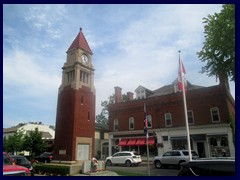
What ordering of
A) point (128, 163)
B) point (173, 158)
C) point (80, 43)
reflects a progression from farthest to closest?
point (80, 43) → point (128, 163) → point (173, 158)

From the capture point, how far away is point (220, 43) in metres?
19.5

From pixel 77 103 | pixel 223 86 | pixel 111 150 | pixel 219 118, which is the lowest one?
pixel 111 150

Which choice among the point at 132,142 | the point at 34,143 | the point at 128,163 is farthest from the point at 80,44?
the point at 34,143

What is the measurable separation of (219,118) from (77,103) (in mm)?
18457

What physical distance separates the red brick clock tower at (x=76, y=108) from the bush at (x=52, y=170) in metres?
2.39

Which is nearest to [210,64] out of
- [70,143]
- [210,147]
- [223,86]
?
[223,86]

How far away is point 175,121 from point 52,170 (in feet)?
62.0

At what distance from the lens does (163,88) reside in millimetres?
39312

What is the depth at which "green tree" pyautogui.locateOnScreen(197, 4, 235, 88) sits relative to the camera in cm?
1859

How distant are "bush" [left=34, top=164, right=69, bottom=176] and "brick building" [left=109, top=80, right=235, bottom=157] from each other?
12.0 metres

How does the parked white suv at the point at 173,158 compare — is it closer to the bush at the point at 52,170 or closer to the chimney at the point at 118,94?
the bush at the point at 52,170

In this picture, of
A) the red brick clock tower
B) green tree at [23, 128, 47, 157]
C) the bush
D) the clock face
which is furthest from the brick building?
the clock face

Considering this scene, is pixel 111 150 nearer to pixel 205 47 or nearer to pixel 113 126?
pixel 113 126

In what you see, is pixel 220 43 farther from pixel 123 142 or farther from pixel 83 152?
pixel 123 142
